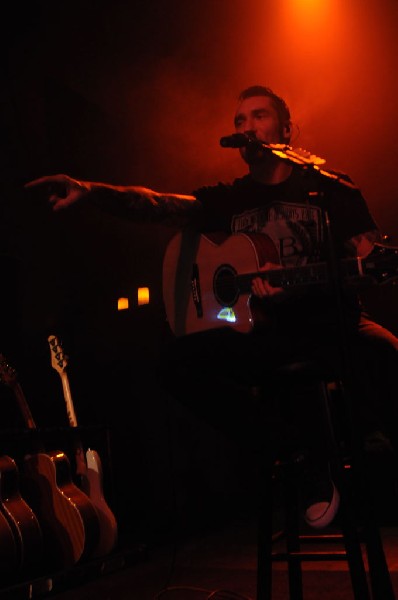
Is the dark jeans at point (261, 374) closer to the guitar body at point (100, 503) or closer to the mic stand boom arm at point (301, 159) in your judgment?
the mic stand boom arm at point (301, 159)

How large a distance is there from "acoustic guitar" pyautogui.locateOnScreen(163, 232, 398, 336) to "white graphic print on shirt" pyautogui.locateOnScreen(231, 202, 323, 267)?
0.56 ft

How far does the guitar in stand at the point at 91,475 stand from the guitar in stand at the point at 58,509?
0.54ft

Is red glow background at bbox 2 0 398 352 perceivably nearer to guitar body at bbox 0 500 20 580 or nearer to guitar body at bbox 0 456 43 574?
guitar body at bbox 0 456 43 574

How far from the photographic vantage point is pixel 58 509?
9.17ft

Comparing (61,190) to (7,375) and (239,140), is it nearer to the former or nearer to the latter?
(239,140)

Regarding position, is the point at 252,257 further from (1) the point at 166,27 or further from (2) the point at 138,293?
(1) the point at 166,27

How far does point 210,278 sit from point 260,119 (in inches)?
35.1

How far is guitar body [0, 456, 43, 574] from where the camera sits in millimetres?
2514

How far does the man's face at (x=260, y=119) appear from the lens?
9.93ft

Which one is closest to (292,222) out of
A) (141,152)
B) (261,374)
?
→ (261,374)

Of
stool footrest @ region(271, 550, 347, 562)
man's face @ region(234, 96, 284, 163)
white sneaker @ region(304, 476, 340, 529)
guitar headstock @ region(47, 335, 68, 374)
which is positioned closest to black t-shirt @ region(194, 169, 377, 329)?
man's face @ region(234, 96, 284, 163)

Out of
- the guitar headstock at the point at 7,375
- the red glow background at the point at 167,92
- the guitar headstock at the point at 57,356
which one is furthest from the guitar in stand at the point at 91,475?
the red glow background at the point at 167,92

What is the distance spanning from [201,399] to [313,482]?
50 centimetres

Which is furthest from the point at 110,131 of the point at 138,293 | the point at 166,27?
the point at 138,293
